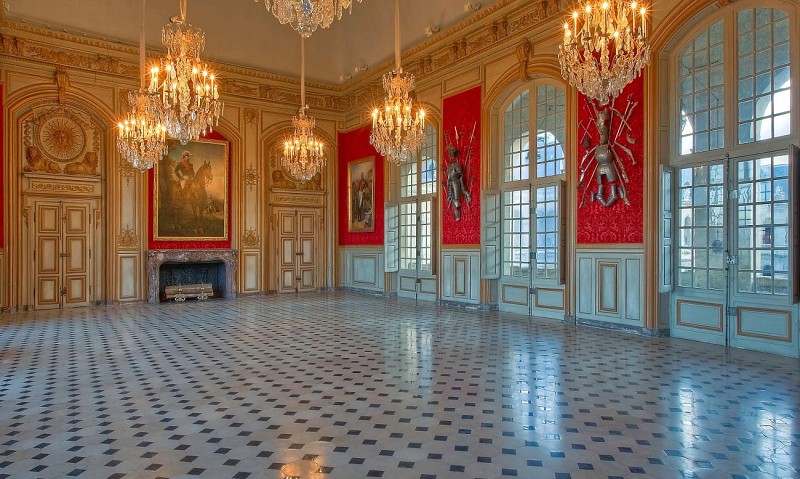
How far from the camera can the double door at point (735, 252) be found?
6.81 meters

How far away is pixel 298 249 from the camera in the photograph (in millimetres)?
15570

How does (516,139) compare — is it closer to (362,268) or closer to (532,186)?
(532,186)

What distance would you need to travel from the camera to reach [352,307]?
12.0 meters

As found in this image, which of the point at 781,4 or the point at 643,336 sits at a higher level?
the point at 781,4

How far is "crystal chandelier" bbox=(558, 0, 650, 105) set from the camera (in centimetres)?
567

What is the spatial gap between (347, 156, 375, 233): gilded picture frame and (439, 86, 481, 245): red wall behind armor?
10.1 feet

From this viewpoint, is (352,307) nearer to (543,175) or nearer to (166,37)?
(543,175)

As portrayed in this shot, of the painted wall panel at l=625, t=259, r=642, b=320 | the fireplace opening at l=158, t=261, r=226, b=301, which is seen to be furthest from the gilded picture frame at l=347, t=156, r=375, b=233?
the painted wall panel at l=625, t=259, r=642, b=320

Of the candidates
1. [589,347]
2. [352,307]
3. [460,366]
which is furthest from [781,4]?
[352,307]

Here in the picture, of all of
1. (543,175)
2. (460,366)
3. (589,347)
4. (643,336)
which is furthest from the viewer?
(543,175)

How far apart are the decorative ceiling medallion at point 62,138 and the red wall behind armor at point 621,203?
35.7ft

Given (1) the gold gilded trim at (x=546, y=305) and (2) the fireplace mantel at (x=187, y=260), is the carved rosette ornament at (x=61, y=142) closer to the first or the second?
(2) the fireplace mantel at (x=187, y=260)

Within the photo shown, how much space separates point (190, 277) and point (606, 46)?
12.0 metres

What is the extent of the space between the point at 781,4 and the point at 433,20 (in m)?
7.30
